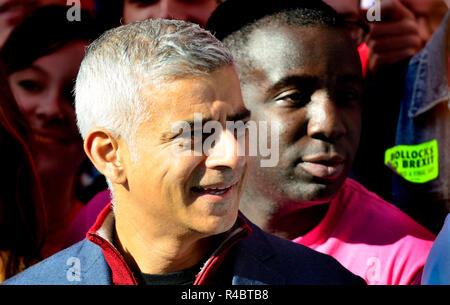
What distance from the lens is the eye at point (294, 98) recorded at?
2.30 m

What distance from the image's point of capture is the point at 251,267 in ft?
6.27

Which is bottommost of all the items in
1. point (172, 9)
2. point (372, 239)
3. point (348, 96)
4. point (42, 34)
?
point (372, 239)

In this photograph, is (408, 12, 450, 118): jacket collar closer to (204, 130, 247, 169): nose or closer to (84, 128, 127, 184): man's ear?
(204, 130, 247, 169): nose

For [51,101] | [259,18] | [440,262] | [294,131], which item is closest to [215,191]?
[294,131]

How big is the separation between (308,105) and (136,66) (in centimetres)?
78

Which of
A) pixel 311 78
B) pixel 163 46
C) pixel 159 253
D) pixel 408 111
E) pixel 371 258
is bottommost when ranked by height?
pixel 371 258

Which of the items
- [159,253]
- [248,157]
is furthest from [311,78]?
[159,253]

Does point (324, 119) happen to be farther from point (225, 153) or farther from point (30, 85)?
point (30, 85)

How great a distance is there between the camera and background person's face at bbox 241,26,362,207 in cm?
227

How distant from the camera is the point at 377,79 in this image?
2.81 metres

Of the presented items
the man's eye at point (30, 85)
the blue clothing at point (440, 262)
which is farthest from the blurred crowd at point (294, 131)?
the blue clothing at point (440, 262)

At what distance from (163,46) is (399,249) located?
4.12 feet

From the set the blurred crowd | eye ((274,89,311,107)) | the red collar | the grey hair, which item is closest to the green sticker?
the blurred crowd
